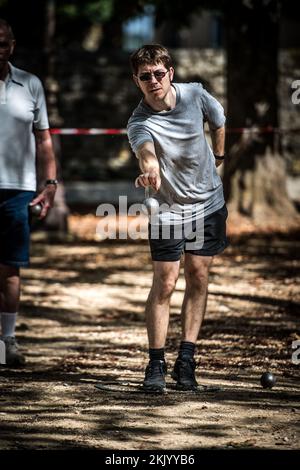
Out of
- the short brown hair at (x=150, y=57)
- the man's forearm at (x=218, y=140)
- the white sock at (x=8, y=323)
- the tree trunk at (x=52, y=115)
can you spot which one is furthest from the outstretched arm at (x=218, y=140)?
the tree trunk at (x=52, y=115)

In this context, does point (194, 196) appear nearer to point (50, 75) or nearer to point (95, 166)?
point (50, 75)

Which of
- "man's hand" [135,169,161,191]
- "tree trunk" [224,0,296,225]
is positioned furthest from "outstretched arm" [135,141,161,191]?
"tree trunk" [224,0,296,225]

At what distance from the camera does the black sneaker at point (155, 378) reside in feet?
21.8

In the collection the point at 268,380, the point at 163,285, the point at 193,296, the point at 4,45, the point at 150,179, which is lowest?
the point at 268,380

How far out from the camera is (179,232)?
6719 mm

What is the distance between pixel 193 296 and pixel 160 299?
247 millimetres

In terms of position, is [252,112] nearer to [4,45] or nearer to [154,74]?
[4,45]

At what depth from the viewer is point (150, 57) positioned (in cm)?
658

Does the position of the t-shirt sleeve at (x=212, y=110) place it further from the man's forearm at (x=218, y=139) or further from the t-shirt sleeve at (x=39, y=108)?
the t-shirt sleeve at (x=39, y=108)

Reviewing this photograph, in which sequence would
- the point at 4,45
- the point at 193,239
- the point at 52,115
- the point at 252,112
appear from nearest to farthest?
the point at 193,239 < the point at 4,45 < the point at 52,115 < the point at 252,112

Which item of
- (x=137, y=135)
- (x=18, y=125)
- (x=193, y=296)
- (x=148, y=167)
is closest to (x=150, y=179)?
(x=148, y=167)

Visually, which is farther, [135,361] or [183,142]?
[135,361]

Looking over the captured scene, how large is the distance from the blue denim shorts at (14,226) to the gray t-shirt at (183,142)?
1.35 metres

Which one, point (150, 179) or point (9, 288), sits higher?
point (150, 179)
